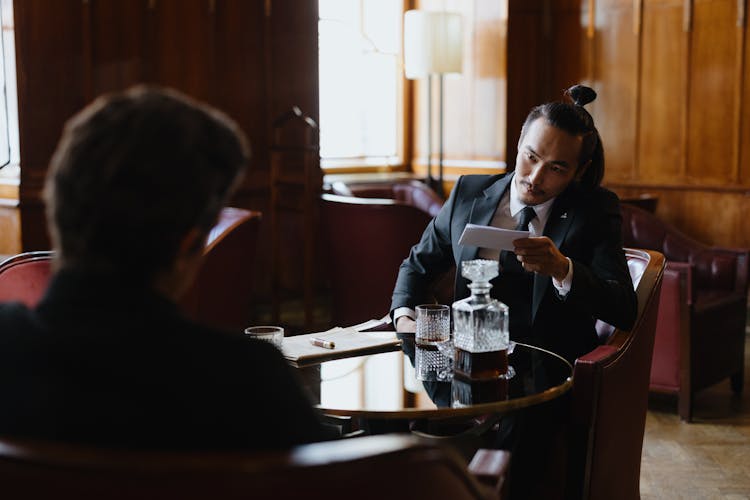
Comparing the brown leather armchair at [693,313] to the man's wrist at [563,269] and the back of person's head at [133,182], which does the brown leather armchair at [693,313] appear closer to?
the man's wrist at [563,269]

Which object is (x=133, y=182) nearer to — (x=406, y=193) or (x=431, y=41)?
(x=406, y=193)

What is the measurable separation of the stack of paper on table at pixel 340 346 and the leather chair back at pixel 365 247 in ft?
7.88

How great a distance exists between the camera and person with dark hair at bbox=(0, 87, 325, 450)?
97 centimetres

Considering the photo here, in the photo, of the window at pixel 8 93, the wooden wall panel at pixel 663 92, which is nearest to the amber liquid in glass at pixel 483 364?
the window at pixel 8 93

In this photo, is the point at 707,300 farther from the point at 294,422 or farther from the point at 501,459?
the point at 294,422

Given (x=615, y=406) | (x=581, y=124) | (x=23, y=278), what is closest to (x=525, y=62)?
(x=581, y=124)

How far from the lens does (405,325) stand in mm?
2645

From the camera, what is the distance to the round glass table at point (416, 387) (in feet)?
6.29

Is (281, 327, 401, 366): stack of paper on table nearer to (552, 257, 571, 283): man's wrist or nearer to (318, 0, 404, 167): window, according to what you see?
(552, 257, 571, 283): man's wrist

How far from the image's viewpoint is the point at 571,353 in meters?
2.58

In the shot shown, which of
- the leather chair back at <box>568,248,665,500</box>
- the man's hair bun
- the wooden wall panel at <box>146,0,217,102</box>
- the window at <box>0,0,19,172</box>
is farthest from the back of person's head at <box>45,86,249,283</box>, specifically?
the wooden wall panel at <box>146,0,217,102</box>

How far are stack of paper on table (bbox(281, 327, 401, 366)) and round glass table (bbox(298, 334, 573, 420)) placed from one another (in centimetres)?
2

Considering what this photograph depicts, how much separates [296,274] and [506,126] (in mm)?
2089

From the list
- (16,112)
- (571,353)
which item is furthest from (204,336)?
(16,112)
